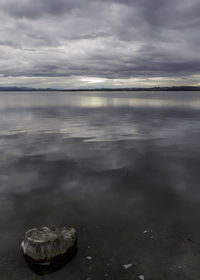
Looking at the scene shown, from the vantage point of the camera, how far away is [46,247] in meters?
7.71

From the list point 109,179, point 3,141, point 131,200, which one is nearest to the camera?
point 131,200

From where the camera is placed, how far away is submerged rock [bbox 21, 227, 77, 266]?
7.71 metres

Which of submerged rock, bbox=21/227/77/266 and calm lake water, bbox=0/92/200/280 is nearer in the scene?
submerged rock, bbox=21/227/77/266

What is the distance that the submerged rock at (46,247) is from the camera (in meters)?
7.71

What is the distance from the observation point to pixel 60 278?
7.50 meters

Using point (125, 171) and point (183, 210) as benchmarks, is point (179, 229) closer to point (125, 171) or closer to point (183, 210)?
point (183, 210)

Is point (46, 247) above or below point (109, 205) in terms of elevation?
→ above

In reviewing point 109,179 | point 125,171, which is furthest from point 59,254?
point 125,171

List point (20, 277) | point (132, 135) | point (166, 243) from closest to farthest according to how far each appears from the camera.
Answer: point (20, 277) → point (166, 243) → point (132, 135)

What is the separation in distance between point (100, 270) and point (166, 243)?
313 centimetres

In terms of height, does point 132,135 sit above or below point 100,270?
above

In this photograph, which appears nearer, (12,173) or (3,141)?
(12,173)

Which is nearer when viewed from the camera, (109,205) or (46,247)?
(46,247)

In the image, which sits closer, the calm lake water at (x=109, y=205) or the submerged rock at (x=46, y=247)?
the submerged rock at (x=46, y=247)
